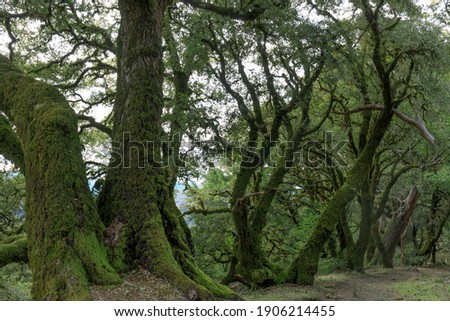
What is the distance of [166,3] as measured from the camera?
26.0 feet

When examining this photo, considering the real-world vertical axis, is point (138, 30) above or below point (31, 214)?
above

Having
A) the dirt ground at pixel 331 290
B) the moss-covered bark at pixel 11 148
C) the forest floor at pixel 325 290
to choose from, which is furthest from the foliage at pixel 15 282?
the dirt ground at pixel 331 290

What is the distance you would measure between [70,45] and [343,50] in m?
7.84

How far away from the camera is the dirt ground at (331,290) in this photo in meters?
5.53

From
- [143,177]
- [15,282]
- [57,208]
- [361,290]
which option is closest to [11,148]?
[57,208]

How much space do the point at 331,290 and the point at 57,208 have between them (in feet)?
27.1

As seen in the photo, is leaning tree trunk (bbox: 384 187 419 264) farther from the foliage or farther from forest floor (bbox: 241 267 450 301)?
the foliage

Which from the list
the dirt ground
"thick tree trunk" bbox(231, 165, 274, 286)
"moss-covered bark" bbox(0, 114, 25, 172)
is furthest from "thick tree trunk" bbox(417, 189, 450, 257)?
"moss-covered bark" bbox(0, 114, 25, 172)

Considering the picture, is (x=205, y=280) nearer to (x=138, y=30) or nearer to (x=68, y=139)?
(x=68, y=139)

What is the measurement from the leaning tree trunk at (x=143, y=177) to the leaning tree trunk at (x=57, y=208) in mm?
442

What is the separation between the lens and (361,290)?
1248 centimetres

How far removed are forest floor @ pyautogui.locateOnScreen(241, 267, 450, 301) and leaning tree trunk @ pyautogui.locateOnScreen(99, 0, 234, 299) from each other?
417 cm

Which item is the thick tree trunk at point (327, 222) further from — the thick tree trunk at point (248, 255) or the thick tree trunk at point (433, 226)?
the thick tree trunk at point (433, 226)

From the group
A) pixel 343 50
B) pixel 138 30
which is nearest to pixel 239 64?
pixel 343 50
